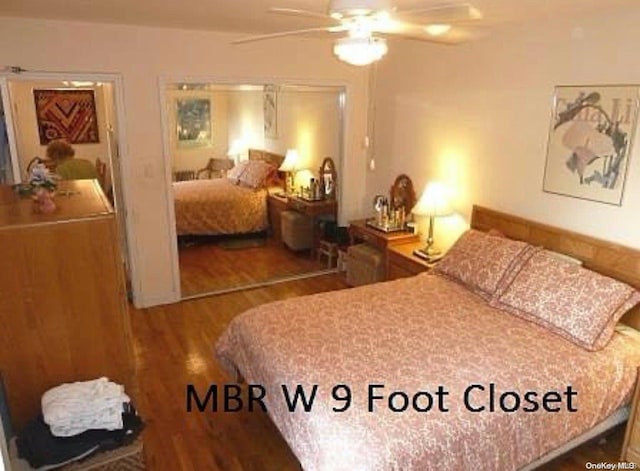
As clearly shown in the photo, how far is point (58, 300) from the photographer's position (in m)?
1.89

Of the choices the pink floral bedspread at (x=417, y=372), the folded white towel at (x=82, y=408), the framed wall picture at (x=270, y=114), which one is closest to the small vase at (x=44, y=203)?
the folded white towel at (x=82, y=408)

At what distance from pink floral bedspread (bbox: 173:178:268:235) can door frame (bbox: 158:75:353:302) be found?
140 cm

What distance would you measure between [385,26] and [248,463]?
7.70 feet

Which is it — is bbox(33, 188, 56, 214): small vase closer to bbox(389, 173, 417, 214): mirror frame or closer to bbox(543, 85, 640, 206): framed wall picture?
bbox(543, 85, 640, 206): framed wall picture

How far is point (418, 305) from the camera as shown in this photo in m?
2.84

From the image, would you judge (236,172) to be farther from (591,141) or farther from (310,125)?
(591,141)

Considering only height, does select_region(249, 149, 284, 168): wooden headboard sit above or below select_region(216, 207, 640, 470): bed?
above

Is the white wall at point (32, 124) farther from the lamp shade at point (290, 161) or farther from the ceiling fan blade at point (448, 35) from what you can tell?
the ceiling fan blade at point (448, 35)

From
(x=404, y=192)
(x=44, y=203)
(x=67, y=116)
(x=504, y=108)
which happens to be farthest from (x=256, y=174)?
(x=44, y=203)

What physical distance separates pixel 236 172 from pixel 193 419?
4097 mm

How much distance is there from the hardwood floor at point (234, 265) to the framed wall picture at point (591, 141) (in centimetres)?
281

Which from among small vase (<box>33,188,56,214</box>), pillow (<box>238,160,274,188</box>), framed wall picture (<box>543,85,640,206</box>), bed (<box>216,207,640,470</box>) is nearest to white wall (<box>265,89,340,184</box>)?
pillow (<box>238,160,274,188</box>)

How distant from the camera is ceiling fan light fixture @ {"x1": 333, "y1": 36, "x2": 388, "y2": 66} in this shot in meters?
1.92

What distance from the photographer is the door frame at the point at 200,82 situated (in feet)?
12.7
